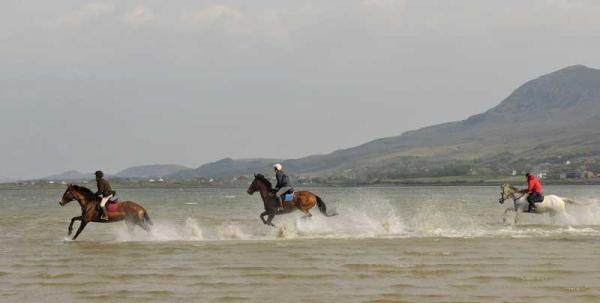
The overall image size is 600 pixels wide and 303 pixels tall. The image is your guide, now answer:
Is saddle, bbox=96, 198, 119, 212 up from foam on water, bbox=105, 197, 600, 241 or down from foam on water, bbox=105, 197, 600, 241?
up

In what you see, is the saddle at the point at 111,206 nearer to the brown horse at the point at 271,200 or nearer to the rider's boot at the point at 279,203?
the brown horse at the point at 271,200

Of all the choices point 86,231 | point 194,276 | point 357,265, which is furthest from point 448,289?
point 86,231

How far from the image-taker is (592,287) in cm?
1384

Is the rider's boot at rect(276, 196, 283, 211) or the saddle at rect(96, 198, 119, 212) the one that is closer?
the saddle at rect(96, 198, 119, 212)

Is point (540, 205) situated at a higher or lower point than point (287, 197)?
lower

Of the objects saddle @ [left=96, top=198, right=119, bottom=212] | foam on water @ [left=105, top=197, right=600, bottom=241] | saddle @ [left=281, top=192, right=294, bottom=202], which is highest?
saddle @ [left=96, top=198, right=119, bottom=212]

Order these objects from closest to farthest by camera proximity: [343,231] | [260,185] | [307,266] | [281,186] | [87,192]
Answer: [307,266] < [87,192] < [281,186] < [260,185] < [343,231]

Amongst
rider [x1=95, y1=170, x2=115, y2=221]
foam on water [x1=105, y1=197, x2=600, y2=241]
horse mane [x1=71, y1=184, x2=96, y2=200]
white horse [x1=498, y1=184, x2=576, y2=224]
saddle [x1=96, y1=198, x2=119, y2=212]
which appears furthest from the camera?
white horse [x1=498, y1=184, x2=576, y2=224]

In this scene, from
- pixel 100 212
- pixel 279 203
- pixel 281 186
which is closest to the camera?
pixel 100 212

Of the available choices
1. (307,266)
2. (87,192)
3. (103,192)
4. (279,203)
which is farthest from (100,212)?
(307,266)

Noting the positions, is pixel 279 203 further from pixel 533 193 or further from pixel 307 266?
pixel 533 193

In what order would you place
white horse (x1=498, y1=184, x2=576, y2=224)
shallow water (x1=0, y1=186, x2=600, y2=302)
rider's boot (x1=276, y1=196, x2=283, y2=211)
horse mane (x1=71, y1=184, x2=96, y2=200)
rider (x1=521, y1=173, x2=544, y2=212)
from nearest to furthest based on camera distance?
1. shallow water (x1=0, y1=186, x2=600, y2=302)
2. horse mane (x1=71, y1=184, x2=96, y2=200)
3. rider's boot (x1=276, y1=196, x2=283, y2=211)
4. rider (x1=521, y1=173, x2=544, y2=212)
5. white horse (x1=498, y1=184, x2=576, y2=224)

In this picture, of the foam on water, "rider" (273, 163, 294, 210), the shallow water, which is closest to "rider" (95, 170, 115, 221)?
the shallow water

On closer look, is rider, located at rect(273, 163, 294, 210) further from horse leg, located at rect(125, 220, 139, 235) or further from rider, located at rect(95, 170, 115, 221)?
rider, located at rect(95, 170, 115, 221)
